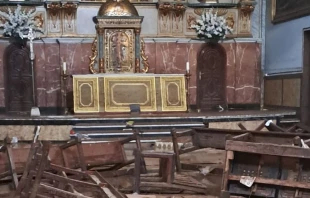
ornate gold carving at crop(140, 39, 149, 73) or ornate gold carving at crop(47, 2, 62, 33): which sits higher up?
ornate gold carving at crop(47, 2, 62, 33)

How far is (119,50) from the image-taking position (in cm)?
1092

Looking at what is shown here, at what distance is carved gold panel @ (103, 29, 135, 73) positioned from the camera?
10867 mm

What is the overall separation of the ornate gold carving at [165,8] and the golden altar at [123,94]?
77.8 inches

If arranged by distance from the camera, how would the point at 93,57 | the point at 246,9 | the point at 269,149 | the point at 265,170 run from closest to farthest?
the point at 269,149 < the point at 265,170 < the point at 93,57 < the point at 246,9

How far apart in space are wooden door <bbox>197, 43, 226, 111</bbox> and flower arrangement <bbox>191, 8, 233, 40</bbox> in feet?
1.20

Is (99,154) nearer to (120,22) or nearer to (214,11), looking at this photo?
(120,22)

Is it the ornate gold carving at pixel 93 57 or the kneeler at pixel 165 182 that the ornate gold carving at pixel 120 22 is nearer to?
the ornate gold carving at pixel 93 57

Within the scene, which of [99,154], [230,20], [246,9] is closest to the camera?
[99,154]

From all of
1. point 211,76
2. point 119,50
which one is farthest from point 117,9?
point 211,76

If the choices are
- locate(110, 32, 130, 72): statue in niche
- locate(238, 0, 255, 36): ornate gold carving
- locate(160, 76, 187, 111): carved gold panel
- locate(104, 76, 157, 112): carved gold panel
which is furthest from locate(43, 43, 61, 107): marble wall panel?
locate(238, 0, 255, 36): ornate gold carving

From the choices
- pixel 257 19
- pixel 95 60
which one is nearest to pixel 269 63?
pixel 257 19

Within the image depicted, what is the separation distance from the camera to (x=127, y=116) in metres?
9.05

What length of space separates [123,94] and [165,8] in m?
2.64

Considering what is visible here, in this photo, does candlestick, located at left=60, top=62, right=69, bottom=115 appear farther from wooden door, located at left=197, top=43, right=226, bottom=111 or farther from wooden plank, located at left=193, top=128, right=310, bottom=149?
wooden plank, located at left=193, top=128, right=310, bottom=149
